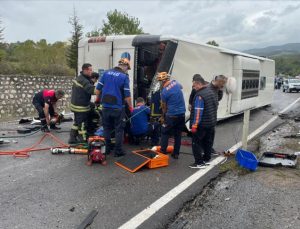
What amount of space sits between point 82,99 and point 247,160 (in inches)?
156

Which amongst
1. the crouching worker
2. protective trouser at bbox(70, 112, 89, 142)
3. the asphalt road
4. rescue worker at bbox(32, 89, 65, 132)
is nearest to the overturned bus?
the crouching worker

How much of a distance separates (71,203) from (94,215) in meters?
0.54

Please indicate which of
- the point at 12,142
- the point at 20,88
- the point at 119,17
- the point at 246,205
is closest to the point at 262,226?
the point at 246,205

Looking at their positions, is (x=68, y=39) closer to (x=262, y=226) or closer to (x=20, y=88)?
(x=20, y=88)

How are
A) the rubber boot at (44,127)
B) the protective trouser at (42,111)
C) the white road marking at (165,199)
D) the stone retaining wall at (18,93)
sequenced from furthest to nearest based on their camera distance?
the stone retaining wall at (18,93) → the protective trouser at (42,111) → the rubber boot at (44,127) → the white road marking at (165,199)

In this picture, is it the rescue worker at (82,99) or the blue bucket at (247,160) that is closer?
the blue bucket at (247,160)

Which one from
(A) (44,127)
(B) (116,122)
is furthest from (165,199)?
(A) (44,127)

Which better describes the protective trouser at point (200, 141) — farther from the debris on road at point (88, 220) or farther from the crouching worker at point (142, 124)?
the debris on road at point (88, 220)

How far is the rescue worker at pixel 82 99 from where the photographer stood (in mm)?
7736

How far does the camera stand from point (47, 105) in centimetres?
943

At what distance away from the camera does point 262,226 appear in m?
3.93

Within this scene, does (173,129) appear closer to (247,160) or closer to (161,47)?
(247,160)

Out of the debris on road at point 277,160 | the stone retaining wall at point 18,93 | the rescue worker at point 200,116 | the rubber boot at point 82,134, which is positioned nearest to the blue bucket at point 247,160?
the debris on road at point 277,160

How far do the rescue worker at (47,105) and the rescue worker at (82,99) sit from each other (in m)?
1.65
